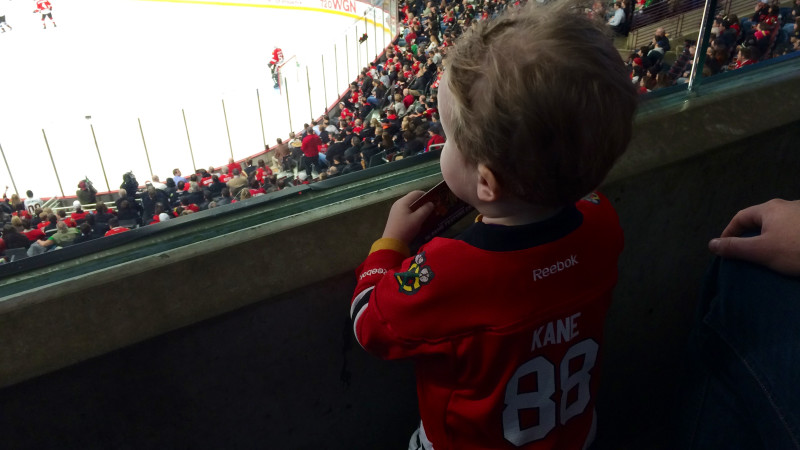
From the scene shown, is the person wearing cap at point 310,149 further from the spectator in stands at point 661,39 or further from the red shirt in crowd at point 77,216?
the spectator in stands at point 661,39

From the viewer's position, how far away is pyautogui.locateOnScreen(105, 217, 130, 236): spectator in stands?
2.98ft

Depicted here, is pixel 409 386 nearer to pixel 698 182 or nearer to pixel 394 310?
pixel 394 310

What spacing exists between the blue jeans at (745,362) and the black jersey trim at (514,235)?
248 mm

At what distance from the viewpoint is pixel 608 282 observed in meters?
0.79

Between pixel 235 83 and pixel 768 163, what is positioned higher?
pixel 768 163

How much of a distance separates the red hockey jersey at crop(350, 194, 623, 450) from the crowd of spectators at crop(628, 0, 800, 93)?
0.64 meters

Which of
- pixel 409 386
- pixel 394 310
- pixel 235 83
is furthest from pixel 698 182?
pixel 235 83

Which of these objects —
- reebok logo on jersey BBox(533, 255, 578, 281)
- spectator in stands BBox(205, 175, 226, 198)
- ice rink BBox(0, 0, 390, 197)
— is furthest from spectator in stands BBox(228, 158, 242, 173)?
ice rink BBox(0, 0, 390, 197)

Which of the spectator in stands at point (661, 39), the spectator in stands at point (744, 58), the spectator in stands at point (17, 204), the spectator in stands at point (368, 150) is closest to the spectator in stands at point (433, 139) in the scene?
the spectator in stands at point (368, 150)

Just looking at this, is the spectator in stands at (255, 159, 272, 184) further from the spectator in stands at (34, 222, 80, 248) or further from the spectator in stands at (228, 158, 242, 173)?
the spectator in stands at (34, 222, 80, 248)

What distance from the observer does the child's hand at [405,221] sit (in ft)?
2.69

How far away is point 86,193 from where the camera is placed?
125 cm

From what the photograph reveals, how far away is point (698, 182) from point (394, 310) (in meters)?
0.91

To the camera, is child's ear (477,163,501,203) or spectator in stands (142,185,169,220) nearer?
child's ear (477,163,501,203)
